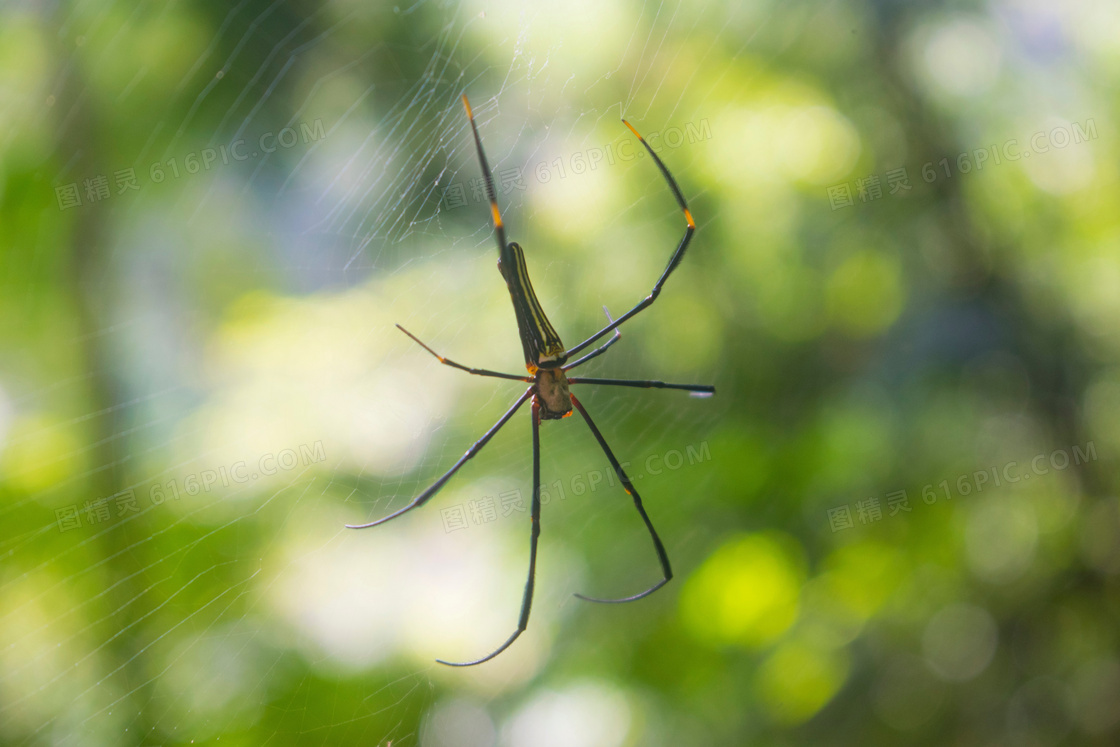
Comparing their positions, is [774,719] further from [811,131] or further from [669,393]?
[811,131]

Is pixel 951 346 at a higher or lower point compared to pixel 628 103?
lower

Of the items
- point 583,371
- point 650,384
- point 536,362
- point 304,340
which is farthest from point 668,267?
point 583,371

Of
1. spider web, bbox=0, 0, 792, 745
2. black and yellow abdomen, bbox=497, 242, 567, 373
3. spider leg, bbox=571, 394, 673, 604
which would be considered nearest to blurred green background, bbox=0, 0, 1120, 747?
spider web, bbox=0, 0, 792, 745

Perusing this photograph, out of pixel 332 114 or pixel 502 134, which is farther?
pixel 332 114

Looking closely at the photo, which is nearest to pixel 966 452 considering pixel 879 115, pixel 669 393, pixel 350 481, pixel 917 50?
pixel 669 393

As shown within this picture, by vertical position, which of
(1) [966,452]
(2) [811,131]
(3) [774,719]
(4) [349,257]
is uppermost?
(2) [811,131]

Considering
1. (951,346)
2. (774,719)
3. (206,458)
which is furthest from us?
(951,346)
